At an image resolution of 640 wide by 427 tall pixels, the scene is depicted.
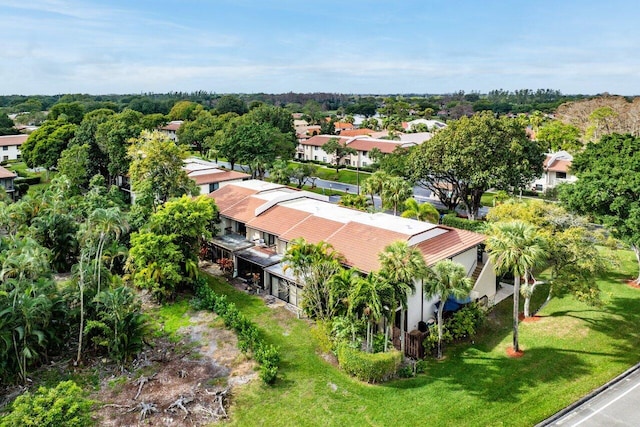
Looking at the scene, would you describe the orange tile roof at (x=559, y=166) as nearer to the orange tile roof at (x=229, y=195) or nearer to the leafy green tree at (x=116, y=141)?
the orange tile roof at (x=229, y=195)

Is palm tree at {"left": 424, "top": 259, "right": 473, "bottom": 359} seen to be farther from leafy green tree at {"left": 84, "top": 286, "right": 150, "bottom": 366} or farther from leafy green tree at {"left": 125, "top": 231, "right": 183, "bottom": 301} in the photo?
leafy green tree at {"left": 125, "top": 231, "right": 183, "bottom": 301}

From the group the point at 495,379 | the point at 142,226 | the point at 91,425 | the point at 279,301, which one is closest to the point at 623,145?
the point at 495,379

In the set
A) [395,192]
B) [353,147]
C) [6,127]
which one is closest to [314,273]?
[395,192]

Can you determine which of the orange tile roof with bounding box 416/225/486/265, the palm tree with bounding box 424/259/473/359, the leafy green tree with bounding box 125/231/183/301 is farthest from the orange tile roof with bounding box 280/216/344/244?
the palm tree with bounding box 424/259/473/359

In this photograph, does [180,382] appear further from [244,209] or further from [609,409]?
[609,409]

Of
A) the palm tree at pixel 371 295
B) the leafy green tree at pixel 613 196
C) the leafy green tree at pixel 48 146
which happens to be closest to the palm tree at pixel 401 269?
the palm tree at pixel 371 295

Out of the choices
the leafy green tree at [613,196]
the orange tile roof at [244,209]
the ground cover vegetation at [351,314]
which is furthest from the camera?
the orange tile roof at [244,209]
